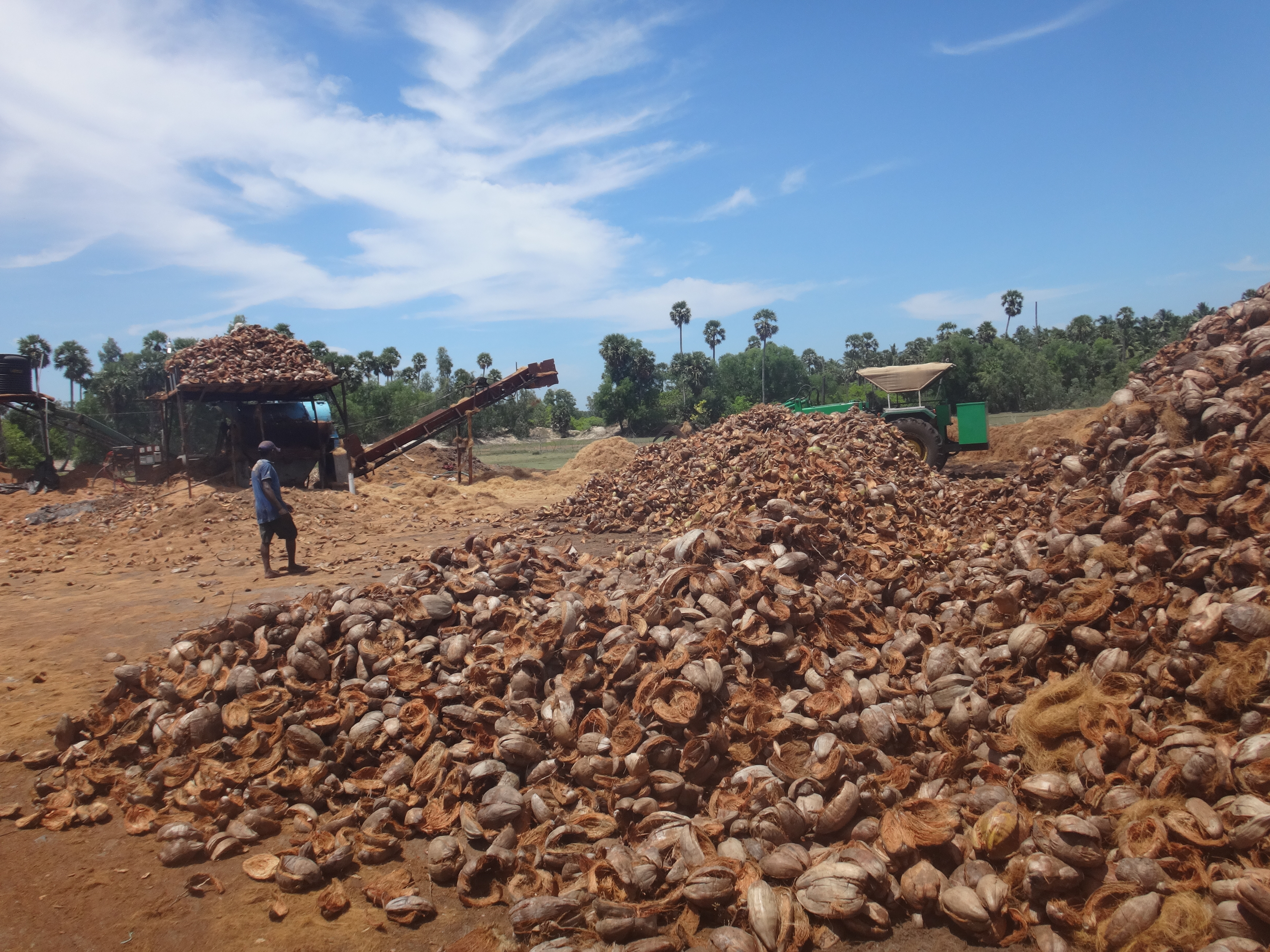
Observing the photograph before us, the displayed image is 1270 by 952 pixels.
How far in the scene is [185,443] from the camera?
57.4 ft

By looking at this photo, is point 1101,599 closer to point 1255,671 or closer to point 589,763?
point 1255,671

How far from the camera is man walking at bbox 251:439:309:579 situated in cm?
929

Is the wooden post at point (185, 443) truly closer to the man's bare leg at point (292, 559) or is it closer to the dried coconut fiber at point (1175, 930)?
the man's bare leg at point (292, 559)

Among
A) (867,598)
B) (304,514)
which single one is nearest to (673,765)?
(867,598)

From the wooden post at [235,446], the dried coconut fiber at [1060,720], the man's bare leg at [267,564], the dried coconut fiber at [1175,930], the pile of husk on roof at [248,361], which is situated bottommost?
the dried coconut fiber at [1175,930]

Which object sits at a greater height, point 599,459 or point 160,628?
point 599,459

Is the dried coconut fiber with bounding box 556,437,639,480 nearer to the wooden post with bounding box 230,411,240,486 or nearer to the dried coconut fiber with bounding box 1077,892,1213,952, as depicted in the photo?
the wooden post with bounding box 230,411,240,486

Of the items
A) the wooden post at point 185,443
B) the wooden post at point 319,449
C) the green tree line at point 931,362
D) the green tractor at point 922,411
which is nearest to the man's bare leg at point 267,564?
the wooden post at point 185,443

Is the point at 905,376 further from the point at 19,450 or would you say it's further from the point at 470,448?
the point at 19,450

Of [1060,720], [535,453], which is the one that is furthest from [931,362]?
[1060,720]

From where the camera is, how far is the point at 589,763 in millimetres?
4160

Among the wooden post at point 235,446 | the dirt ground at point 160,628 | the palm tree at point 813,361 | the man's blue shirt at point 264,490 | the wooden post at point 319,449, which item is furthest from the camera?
the palm tree at point 813,361

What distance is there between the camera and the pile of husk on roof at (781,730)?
323 centimetres

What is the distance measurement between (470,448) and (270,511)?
12.4 metres
